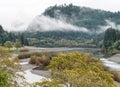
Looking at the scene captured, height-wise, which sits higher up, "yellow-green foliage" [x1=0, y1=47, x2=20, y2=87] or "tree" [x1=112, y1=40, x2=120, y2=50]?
"yellow-green foliage" [x1=0, y1=47, x2=20, y2=87]

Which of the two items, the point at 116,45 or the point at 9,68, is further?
the point at 116,45

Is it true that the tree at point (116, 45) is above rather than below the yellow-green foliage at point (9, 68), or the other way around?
below

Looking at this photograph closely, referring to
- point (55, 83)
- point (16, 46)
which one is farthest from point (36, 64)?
point (16, 46)

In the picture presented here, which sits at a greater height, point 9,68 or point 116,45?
point 9,68

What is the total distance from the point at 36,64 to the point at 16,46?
96773mm

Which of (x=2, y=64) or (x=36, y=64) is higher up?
(x=2, y=64)

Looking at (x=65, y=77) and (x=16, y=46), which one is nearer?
(x=65, y=77)

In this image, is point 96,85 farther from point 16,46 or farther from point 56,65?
point 16,46

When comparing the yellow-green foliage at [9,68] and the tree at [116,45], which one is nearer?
the yellow-green foliage at [9,68]

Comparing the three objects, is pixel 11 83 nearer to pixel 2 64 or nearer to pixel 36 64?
pixel 2 64

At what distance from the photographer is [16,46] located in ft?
655

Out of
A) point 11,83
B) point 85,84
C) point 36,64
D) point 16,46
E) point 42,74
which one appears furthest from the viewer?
point 16,46

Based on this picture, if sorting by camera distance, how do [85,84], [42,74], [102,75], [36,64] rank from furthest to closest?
[36,64]
[42,74]
[102,75]
[85,84]

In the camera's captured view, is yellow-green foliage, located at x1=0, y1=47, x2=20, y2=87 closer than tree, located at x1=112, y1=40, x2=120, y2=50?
Yes
